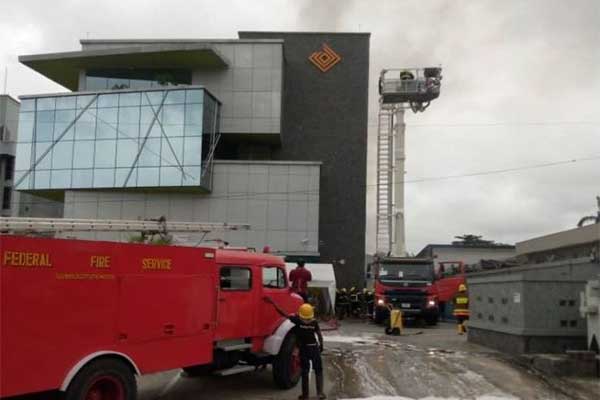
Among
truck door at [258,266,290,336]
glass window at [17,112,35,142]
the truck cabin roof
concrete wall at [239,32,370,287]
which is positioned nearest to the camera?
the truck cabin roof

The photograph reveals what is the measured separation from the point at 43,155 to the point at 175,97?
978 centimetres

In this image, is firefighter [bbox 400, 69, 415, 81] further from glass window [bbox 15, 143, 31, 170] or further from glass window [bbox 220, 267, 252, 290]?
glass window [bbox 220, 267, 252, 290]

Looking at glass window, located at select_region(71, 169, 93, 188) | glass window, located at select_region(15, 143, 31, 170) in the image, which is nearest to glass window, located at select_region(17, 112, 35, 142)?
glass window, located at select_region(15, 143, 31, 170)

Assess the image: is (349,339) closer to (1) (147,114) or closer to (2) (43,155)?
(1) (147,114)

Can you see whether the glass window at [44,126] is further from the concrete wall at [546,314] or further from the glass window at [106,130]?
the concrete wall at [546,314]

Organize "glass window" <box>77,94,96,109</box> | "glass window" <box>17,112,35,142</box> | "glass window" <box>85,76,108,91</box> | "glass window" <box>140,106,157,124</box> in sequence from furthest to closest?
"glass window" <box>85,76,108,91</box> → "glass window" <box>17,112,35,142</box> → "glass window" <box>77,94,96,109</box> → "glass window" <box>140,106,157,124</box>

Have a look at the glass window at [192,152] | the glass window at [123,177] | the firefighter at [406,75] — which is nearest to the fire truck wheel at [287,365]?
the glass window at [192,152]

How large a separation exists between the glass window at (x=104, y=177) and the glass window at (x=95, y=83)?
7.39 m

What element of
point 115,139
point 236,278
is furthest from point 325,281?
point 236,278

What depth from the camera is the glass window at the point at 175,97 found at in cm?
3859

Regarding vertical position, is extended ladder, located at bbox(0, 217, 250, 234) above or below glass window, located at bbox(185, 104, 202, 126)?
below

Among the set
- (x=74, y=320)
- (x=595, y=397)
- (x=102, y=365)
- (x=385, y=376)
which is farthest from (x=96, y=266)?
(x=595, y=397)

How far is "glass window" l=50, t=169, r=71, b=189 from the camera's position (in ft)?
129

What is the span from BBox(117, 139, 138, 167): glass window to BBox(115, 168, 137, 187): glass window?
0.39 meters
